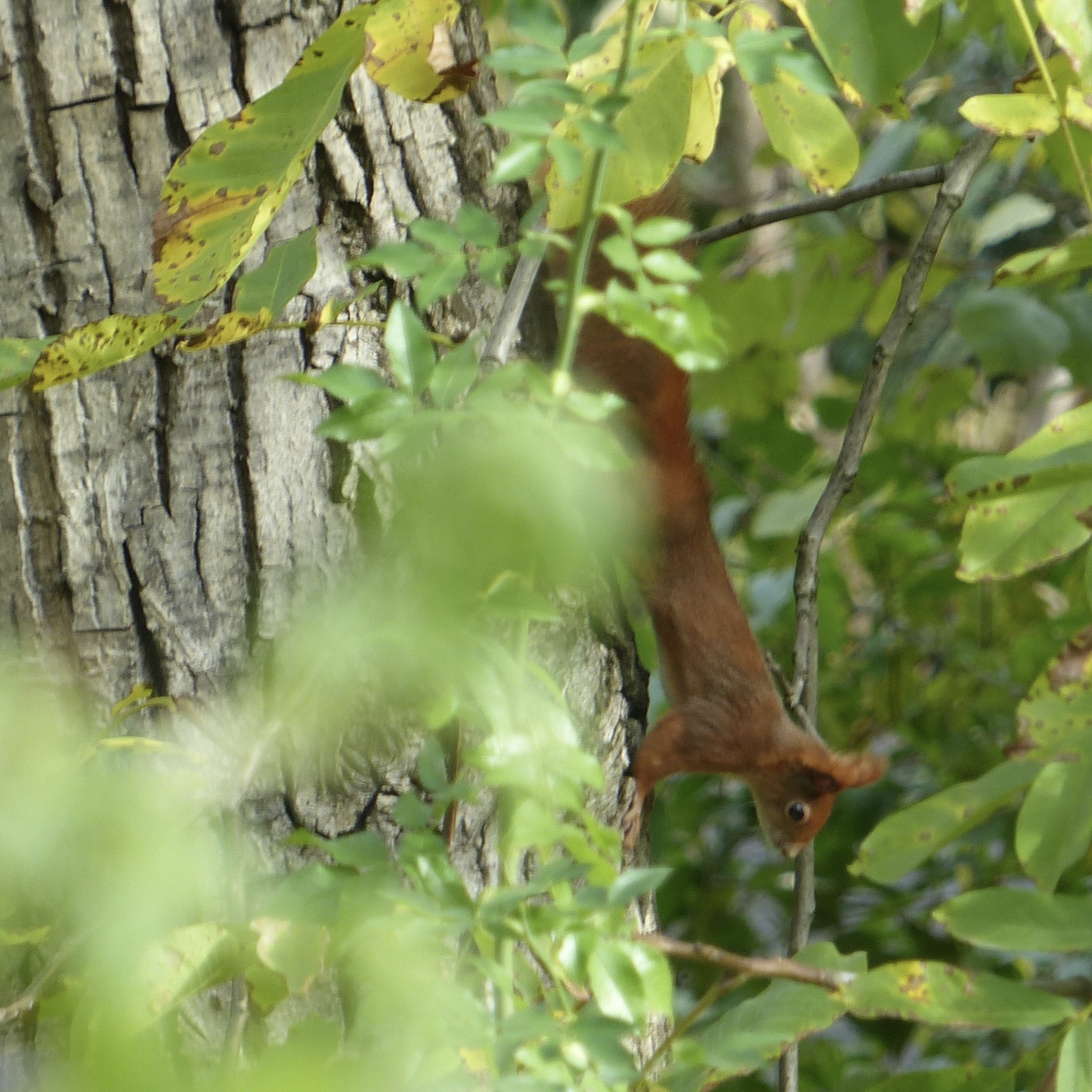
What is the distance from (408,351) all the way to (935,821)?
0.48 m

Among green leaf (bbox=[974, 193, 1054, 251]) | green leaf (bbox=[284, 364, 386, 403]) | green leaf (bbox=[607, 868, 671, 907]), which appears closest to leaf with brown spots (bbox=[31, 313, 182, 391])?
green leaf (bbox=[284, 364, 386, 403])

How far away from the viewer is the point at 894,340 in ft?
3.61

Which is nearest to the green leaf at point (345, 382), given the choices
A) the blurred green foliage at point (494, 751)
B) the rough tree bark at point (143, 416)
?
the blurred green foliage at point (494, 751)

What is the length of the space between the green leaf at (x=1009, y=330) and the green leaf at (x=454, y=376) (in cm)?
105

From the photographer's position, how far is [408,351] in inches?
21.2

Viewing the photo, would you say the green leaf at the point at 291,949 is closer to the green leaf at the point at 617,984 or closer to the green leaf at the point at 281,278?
the green leaf at the point at 617,984

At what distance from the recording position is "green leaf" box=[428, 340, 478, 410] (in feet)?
1.71

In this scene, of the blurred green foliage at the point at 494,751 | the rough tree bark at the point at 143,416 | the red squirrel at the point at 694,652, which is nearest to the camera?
the blurred green foliage at the point at 494,751

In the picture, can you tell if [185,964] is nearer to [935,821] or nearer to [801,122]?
[935,821]

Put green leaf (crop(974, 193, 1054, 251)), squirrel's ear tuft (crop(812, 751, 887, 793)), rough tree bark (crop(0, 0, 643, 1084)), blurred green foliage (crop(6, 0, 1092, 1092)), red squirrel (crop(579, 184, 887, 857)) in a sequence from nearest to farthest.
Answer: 1. blurred green foliage (crop(6, 0, 1092, 1092))
2. rough tree bark (crop(0, 0, 643, 1084))
3. red squirrel (crop(579, 184, 887, 857))
4. green leaf (crop(974, 193, 1054, 251))
5. squirrel's ear tuft (crop(812, 751, 887, 793))

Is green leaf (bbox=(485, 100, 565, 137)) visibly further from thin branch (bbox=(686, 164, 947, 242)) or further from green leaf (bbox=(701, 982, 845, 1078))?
thin branch (bbox=(686, 164, 947, 242))

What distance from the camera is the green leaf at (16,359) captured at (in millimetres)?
657

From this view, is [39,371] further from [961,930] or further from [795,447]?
[795,447]

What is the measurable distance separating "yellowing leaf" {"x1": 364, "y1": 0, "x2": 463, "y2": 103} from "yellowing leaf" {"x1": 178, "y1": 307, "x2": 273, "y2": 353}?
15 cm
